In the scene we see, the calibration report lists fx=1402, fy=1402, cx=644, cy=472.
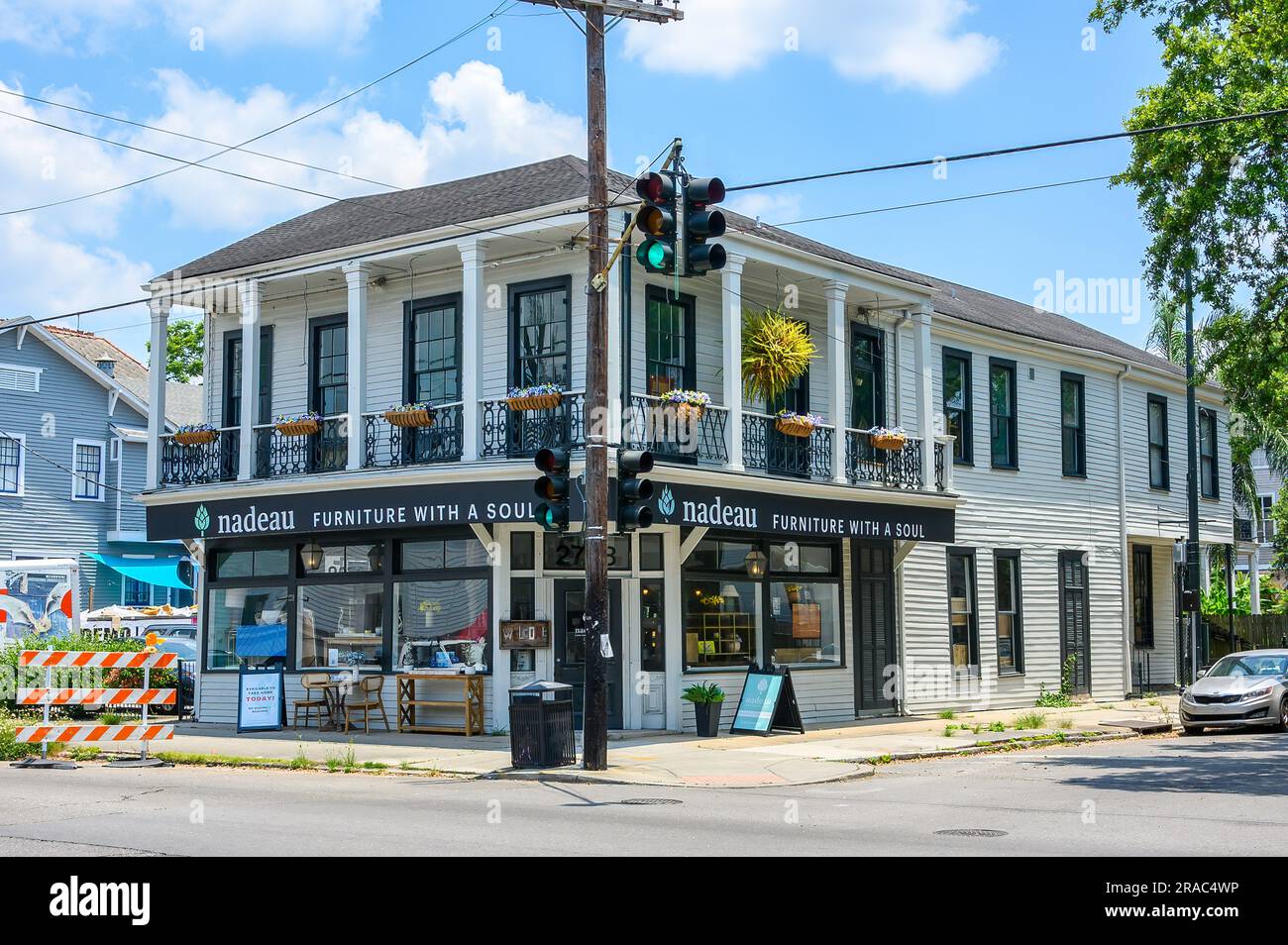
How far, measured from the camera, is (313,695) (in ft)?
73.5

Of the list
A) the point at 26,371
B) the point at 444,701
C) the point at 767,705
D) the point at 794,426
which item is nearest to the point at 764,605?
the point at 767,705

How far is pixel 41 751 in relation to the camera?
1867 cm

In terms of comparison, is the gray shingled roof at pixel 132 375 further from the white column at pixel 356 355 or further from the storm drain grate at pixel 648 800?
the storm drain grate at pixel 648 800

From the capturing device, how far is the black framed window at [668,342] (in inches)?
838

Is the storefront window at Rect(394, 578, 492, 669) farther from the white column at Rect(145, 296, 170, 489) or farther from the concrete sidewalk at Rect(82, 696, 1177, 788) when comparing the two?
the white column at Rect(145, 296, 170, 489)

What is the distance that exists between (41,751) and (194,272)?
28.8 feet

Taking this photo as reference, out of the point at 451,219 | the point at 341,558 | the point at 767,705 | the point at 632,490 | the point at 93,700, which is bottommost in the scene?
the point at 767,705

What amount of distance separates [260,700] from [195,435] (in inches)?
180

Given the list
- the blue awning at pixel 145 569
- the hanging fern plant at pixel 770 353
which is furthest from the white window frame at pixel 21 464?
→ the hanging fern plant at pixel 770 353

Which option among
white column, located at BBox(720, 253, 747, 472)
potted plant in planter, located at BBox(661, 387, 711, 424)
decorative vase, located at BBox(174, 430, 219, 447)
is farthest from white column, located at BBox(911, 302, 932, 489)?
decorative vase, located at BBox(174, 430, 219, 447)

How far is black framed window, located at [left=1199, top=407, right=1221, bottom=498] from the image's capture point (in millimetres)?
34812

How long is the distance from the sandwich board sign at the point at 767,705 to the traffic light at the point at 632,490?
19.9 ft

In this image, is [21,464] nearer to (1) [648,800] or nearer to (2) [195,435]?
(2) [195,435]

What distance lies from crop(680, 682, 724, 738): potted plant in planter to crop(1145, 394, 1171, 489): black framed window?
16.1 m
